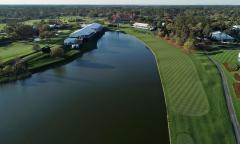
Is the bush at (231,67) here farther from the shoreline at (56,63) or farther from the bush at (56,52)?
the bush at (56,52)

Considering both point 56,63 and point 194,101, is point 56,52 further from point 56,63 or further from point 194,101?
point 194,101

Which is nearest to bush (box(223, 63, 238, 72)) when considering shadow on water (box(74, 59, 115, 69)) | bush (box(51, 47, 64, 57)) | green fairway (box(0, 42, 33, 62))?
shadow on water (box(74, 59, 115, 69))

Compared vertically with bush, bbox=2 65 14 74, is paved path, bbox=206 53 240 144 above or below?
below

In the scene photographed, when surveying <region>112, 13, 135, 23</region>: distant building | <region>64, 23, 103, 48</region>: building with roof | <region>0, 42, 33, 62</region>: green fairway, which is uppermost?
<region>112, 13, 135, 23</region>: distant building

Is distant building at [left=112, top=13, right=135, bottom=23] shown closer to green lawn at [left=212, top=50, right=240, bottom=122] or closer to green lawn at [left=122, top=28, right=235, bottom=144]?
green lawn at [left=212, top=50, right=240, bottom=122]

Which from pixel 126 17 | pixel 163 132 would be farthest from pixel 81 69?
pixel 126 17

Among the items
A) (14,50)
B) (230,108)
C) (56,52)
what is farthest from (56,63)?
(230,108)

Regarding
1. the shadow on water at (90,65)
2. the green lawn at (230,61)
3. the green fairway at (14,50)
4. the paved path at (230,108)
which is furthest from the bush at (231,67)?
the green fairway at (14,50)
